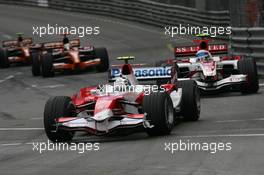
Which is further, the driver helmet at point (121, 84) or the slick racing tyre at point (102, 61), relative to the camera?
the slick racing tyre at point (102, 61)

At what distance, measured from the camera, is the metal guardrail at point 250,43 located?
22.0m

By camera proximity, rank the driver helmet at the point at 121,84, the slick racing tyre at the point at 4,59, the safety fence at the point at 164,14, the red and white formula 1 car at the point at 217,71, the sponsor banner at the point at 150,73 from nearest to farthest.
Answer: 1. the driver helmet at the point at 121,84
2. the sponsor banner at the point at 150,73
3. the red and white formula 1 car at the point at 217,71
4. the safety fence at the point at 164,14
5. the slick racing tyre at the point at 4,59

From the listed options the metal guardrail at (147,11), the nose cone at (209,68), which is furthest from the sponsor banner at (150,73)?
the metal guardrail at (147,11)

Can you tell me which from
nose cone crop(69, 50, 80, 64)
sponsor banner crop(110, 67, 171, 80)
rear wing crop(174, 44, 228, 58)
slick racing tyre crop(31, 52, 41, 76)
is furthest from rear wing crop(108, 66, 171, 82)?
slick racing tyre crop(31, 52, 41, 76)

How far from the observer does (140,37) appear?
38875 millimetres

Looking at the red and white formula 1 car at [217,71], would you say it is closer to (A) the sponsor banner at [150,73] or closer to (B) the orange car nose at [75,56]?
(A) the sponsor banner at [150,73]

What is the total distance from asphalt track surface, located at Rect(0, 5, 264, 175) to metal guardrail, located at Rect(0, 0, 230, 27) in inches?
434

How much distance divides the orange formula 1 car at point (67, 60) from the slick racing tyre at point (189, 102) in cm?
1199

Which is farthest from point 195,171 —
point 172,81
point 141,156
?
point 172,81

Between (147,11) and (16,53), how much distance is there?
12829mm

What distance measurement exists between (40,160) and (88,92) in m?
3.18

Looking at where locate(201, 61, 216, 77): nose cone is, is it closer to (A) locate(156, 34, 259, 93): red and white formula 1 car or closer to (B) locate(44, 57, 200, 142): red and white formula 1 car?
(A) locate(156, 34, 259, 93): red and white formula 1 car

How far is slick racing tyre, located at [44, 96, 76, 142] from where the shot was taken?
1300cm

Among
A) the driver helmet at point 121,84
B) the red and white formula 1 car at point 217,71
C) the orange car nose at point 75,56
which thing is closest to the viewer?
the driver helmet at point 121,84
